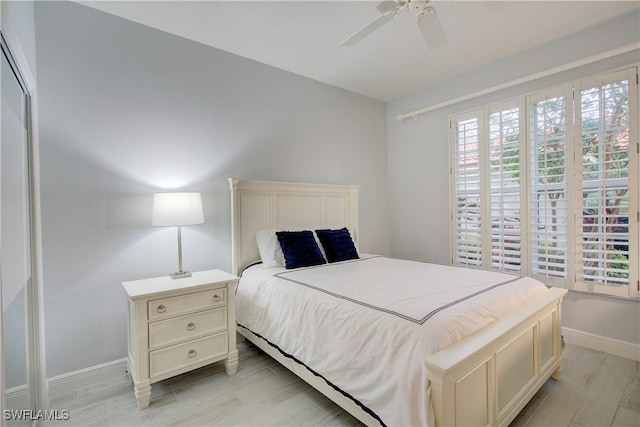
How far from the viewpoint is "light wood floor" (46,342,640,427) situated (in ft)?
5.83

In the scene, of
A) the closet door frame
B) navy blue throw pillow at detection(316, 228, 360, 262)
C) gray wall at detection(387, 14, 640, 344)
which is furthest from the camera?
navy blue throw pillow at detection(316, 228, 360, 262)

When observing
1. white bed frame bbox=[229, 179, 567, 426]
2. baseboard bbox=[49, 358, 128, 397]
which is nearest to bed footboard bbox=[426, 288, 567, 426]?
white bed frame bbox=[229, 179, 567, 426]

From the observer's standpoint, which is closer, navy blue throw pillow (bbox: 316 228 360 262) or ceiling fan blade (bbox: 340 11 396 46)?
ceiling fan blade (bbox: 340 11 396 46)

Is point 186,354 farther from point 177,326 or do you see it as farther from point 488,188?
point 488,188

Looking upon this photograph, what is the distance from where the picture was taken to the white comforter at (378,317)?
4.46 ft

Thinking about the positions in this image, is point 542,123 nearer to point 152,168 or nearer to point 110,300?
point 152,168

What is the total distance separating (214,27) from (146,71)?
66 cm

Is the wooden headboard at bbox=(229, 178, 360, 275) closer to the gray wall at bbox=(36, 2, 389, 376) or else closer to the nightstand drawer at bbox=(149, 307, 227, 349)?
the gray wall at bbox=(36, 2, 389, 376)

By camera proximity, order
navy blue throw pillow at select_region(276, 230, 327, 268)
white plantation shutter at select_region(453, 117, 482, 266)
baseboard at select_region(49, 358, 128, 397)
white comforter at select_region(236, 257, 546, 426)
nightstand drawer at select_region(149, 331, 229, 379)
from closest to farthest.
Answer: white comforter at select_region(236, 257, 546, 426) → nightstand drawer at select_region(149, 331, 229, 379) → baseboard at select_region(49, 358, 128, 397) → navy blue throw pillow at select_region(276, 230, 327, 268) → white plantation shutter at select_region(453, 117, 482, 266)

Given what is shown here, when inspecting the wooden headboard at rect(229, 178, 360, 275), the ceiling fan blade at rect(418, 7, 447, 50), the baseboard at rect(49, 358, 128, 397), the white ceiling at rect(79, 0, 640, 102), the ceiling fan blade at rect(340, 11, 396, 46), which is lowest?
the baseboard at rect(49, 358, 128, 397)

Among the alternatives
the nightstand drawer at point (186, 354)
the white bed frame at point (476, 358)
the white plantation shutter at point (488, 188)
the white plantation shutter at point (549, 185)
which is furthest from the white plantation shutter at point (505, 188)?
the nightstand drawer at point (186, 354)

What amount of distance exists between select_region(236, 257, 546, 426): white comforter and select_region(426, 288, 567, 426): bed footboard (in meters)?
0.06

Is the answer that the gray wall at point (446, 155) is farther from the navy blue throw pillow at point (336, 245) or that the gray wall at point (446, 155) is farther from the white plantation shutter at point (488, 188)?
the navy blue throw pillow at point (336, 245)

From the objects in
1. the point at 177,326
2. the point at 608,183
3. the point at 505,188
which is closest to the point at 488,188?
the point at 505,188
